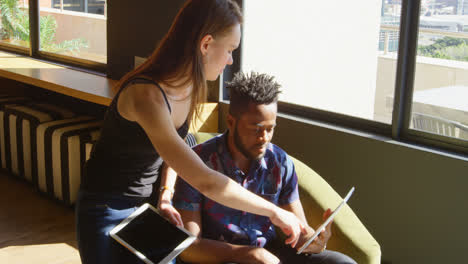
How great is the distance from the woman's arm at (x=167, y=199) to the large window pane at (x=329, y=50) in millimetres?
1373

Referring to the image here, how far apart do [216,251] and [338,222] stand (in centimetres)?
56

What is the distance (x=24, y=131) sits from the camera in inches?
158

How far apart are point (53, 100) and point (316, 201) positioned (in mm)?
3119

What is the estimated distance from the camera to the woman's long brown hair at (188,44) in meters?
1.41

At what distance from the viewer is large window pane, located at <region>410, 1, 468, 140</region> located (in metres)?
2.40

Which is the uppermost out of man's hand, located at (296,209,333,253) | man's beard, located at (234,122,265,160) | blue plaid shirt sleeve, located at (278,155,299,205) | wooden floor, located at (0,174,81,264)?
man's beard, located at (234,122,265,160)

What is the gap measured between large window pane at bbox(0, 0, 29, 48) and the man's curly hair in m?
3.71

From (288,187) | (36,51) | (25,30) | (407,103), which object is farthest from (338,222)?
(25,30)

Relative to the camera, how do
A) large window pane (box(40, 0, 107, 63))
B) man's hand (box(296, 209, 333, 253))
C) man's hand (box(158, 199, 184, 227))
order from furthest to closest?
1. large window pane (box(40, 0, 107, 63))
2. man's hand (box(296, 209, 333, 253))
3. man's hand (box(158, 199, 184, 227))

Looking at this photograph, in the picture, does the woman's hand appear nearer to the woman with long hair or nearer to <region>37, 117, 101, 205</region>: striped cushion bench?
the woman with long hair

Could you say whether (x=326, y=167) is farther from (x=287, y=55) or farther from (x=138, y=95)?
(x=138, y=95)

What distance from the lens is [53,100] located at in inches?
183

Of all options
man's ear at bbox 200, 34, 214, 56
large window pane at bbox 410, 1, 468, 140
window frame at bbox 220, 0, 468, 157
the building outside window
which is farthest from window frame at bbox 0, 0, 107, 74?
man's ear at bbox 200, 34, 214, 56

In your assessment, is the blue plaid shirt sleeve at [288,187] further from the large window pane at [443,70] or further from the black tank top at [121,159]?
the large window pane at [443,70]
